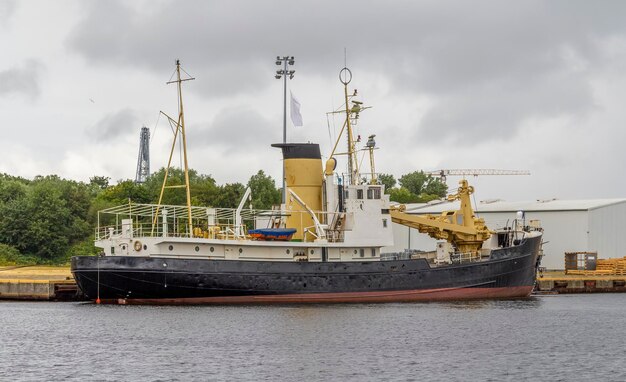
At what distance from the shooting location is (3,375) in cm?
3203

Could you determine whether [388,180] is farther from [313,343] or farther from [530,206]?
[313,343]

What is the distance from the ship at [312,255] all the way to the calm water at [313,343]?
1697 mm

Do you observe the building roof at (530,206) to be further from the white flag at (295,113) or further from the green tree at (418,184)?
the green tree at (418,184)

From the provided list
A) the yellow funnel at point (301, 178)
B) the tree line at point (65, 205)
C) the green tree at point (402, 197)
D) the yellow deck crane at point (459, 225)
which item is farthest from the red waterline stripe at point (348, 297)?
the green tree at point (402, 197)

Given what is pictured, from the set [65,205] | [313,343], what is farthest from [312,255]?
[65,205]

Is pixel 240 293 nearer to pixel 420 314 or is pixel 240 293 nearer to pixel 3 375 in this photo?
pixel 420 314

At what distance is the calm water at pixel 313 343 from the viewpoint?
32719mm

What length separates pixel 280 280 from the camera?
51719 mm

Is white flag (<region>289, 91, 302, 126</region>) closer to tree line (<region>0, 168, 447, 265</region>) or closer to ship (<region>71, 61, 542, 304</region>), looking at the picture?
ship (<region>71, 61, 542, 304</region>)

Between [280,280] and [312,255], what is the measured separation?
7.90ft

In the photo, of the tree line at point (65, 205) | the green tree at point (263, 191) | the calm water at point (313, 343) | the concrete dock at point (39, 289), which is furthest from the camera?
the green tree at point (263, 191)

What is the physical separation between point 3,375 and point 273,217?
84.4 ft

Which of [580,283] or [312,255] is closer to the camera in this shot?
[312,255]

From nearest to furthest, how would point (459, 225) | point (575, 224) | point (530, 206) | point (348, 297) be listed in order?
point (348, 297) < point (459, 225) < point (575, 224) < point (530, 206)
